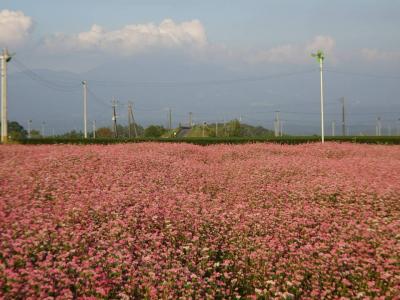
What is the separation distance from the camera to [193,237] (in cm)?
663

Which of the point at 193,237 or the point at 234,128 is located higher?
the point at 234,128

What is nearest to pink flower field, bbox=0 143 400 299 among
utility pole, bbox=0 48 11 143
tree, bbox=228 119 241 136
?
utility pole, bbox=0 48 11 143

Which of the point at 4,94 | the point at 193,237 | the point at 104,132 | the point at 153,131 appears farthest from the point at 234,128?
the point at 193,237

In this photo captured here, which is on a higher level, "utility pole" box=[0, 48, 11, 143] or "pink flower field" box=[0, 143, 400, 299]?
"utility pole" box=[0, 48, 11, 143]

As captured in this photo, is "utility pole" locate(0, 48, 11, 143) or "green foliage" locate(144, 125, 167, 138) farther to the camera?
"green foliage" locate(144, 125, 167, 138)

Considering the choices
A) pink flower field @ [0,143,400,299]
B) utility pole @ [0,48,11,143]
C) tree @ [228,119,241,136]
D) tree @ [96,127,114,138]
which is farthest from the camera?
tree @ [96,127,114,138]

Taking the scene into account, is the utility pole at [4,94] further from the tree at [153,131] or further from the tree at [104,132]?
the tree at [104,132]

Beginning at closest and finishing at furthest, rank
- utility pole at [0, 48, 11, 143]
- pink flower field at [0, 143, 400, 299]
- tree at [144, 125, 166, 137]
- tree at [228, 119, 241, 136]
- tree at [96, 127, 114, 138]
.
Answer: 1. pink flower field at [0, 143, 400, 299]
2. utility pole at [0, 48, 11, 143]
3. tree at [228, 119, 241, 136]
4. tree at [144, 125, 166, 137]
5. tree at [96, 127, 114, 138]

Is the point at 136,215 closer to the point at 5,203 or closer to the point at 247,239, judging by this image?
the point at 247,239

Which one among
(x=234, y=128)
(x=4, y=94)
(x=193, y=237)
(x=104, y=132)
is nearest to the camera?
(x=193, y=237)

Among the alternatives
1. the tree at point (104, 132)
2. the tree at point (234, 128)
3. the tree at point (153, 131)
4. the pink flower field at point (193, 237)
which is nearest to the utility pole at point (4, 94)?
the pink flower field at point (193, 237)

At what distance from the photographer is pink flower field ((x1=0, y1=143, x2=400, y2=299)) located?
16.4 feet

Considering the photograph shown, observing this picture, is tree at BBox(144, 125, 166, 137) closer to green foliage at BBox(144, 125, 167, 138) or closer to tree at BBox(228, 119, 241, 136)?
green foliage at BBox(144, 125, 167, 138)

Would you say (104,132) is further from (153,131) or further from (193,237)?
(193,237)
